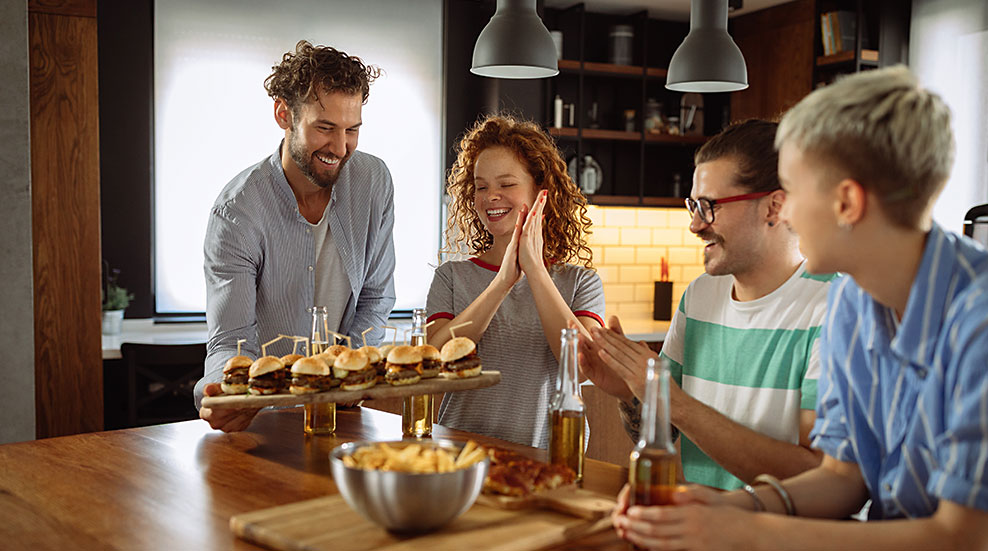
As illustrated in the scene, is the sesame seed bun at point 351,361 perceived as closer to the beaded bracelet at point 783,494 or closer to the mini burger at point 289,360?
the mini burger at point 289,360

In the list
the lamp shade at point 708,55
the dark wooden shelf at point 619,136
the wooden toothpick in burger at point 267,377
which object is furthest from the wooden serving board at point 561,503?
the dark wooden shelf at point 619,136

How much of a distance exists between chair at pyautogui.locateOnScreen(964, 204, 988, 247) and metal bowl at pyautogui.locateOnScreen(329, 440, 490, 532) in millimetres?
3067

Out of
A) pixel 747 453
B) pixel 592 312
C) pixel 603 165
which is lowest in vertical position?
pixel 747 453

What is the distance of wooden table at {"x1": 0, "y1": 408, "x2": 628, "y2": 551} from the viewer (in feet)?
4.28

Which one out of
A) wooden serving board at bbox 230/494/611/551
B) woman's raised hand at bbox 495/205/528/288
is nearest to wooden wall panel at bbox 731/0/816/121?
woman's raised hand at bbox 495/205/528/288

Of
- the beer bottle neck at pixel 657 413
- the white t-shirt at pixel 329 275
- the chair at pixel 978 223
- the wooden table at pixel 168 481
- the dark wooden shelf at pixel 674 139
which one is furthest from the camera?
the dark wooden shelf at pixel 674 139

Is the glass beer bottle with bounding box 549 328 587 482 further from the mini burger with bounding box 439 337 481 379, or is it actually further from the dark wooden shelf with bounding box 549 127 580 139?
the dark wooden shelf with bounding box 549 127 580 139

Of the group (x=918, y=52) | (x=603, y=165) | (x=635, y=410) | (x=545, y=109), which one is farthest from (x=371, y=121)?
(x=635, y=410)

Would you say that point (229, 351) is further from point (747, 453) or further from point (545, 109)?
point (545, 109)

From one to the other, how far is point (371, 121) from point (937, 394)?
13.7 feet

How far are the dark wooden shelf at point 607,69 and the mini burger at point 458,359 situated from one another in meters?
3.63

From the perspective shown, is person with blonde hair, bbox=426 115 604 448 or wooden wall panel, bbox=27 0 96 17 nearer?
person with blonde hair, bbox=426 115 604 448

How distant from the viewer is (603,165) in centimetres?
569

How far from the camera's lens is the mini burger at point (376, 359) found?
179 cm
